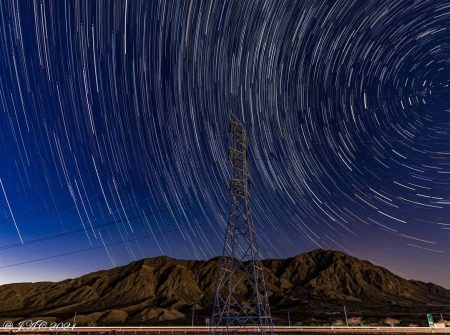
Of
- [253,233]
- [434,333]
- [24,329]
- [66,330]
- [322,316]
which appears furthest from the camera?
[322,316]

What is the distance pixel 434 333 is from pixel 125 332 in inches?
2635

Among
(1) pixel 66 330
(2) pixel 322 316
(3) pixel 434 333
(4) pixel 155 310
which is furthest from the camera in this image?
(4) pixel 155 310

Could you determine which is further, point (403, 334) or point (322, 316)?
point (322, 316)

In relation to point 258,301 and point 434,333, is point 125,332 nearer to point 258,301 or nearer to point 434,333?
point 434,333

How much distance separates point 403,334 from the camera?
2483 inches

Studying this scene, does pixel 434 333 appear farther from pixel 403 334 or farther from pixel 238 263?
pixel 238 263

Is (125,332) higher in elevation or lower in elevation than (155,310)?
lower

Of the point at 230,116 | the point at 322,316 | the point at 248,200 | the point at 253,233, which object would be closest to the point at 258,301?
the point at 253,233

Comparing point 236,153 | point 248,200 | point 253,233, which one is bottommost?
point 253,233

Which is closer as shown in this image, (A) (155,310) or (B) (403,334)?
(B) (403,334)

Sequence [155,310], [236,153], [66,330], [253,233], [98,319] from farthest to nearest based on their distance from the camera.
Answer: [155,310]
[98,319]
[66,330]
[236,153]
[253,233]

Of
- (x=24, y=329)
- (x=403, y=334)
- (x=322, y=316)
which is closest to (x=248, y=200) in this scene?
(x=403, y=334)

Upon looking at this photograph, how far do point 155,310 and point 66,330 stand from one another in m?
96.8

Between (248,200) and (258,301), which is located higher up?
(248,200)
